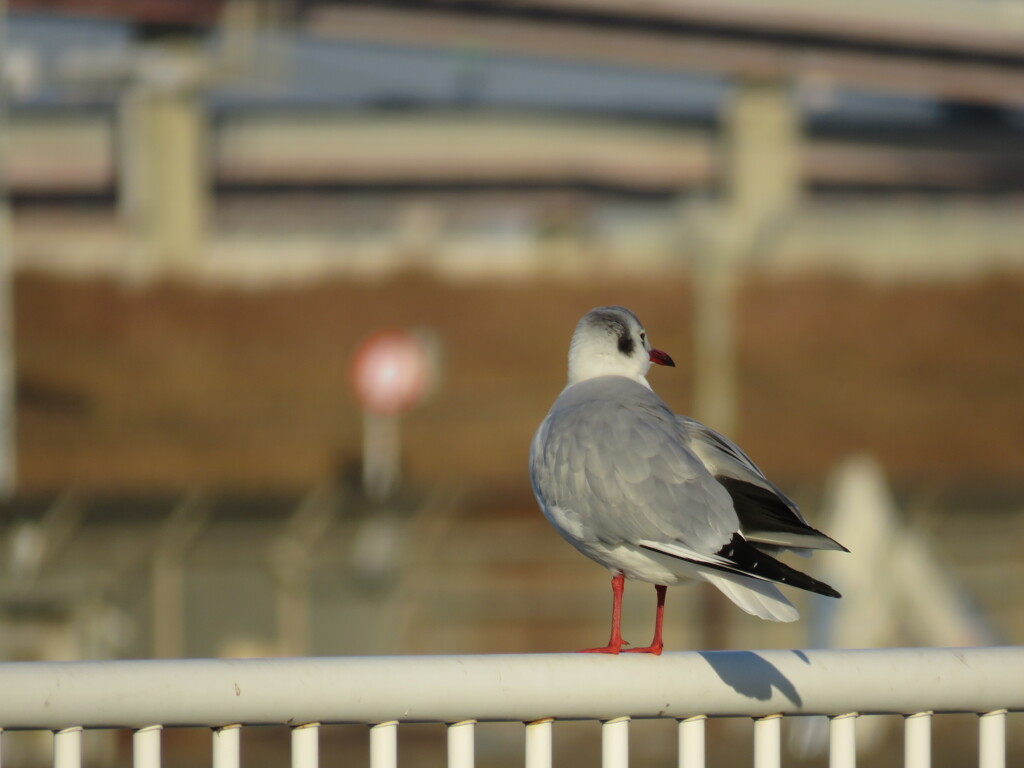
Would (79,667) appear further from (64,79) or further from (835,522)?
(64,79)

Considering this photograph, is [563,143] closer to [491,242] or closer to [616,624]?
[491,242]

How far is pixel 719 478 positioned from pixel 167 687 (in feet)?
3.47

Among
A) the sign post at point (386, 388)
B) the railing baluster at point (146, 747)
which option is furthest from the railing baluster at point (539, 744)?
the sign post at point (386, 388)

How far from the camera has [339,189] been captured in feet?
105

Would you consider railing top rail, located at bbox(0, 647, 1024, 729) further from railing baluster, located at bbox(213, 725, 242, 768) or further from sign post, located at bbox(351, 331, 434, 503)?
sign post, located at bbox(351, 331, 434, 503)

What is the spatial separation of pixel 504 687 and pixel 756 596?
0.47 m

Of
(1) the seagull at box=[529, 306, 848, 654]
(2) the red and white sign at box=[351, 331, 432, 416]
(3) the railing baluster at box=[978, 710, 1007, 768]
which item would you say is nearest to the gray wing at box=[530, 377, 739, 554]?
(1) the seagull at box=[529, 306, 848, 654]

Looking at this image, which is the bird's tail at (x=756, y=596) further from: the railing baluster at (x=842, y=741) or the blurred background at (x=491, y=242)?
the blurred background at (x=491, y=242)

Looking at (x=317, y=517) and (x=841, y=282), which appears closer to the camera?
(x=317, y=517)

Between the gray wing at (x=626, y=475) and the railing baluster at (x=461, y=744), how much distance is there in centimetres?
50

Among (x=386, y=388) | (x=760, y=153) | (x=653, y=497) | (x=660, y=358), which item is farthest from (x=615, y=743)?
(x=760, y=153)

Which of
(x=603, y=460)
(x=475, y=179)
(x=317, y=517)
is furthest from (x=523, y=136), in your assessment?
(x=603, y=460)

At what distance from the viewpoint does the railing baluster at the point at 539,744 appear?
7.79 feet

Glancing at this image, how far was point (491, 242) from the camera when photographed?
107 ft
